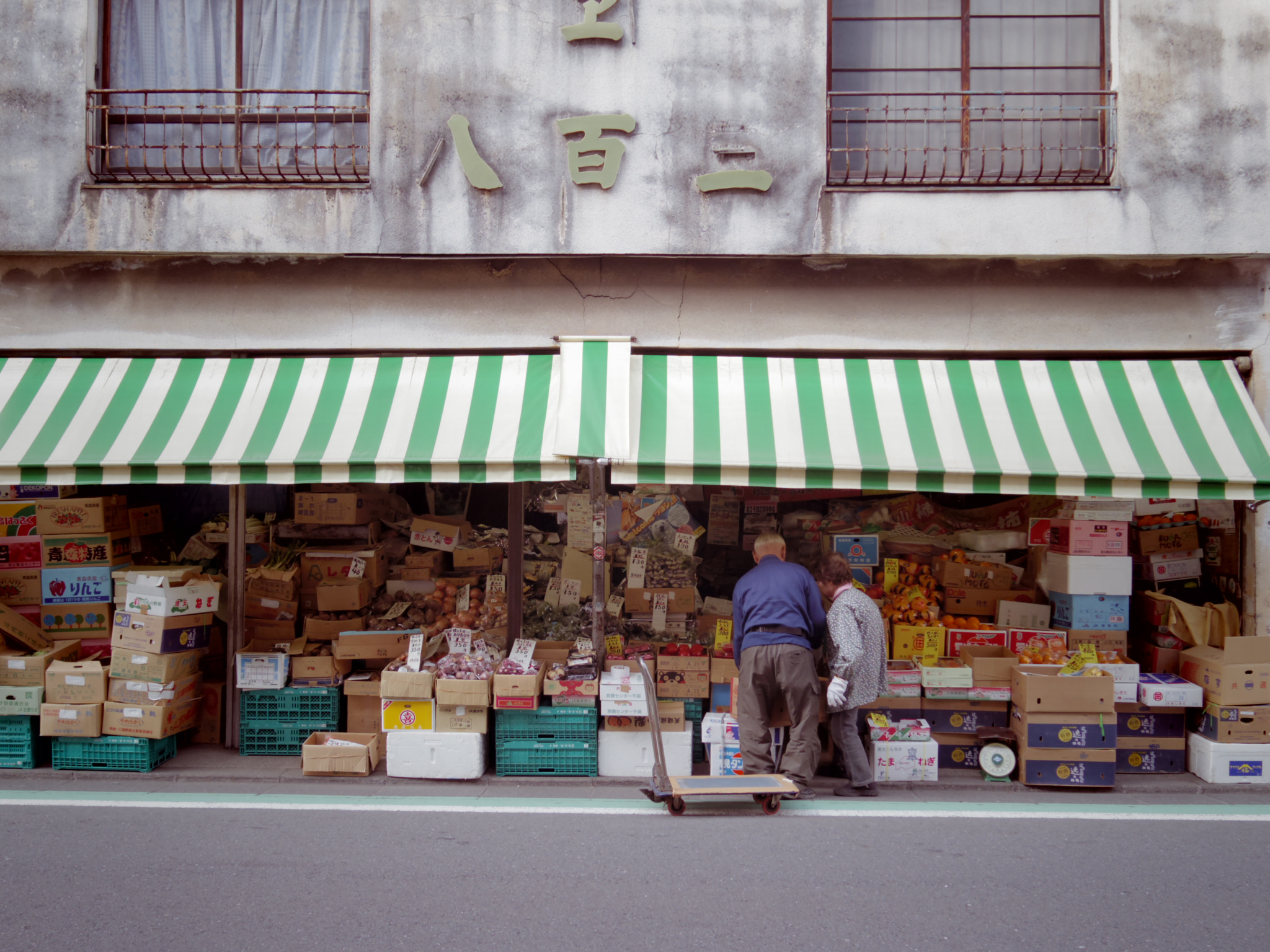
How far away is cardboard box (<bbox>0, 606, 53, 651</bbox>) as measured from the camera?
7383 millimetres

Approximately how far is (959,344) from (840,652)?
3182mm

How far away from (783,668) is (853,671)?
2.13 feet

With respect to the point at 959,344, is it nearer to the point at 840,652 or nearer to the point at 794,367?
the point at 794,367

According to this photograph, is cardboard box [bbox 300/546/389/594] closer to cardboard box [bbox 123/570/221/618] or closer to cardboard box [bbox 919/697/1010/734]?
cardboard box [bbox 123/570/221/618]

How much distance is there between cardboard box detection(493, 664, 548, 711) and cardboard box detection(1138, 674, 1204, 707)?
5306 millimetres

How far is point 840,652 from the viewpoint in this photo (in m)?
6.48

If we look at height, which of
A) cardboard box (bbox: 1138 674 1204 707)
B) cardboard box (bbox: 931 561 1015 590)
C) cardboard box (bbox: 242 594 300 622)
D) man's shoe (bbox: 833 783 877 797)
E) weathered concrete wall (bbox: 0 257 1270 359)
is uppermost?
weathered concrete wall (bbox: 0 257 1270 359)

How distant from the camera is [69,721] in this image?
6.97 m

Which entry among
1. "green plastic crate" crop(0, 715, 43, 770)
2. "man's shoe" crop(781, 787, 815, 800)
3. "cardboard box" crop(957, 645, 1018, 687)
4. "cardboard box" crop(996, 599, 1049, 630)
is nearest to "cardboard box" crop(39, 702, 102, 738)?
"green plastic crate" crop(0, 715, 43, 770)

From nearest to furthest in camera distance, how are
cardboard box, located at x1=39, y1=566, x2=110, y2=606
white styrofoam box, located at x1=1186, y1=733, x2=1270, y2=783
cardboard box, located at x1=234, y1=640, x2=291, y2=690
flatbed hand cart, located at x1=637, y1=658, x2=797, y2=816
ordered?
1. flatbed hand cart, located at x1=637, y1=658, x2=797, y2=816
2. white styrofoam box, located at x1=1186, y1=733, x2=1270, y2=783
3. cardboard box, located at x1=234, y1=640, x2=291, y2=690
4. cardboard box, located at x1=39, y1=566, x2=110, y2=606

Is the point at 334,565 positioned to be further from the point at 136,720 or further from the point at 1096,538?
the point at 1096,538

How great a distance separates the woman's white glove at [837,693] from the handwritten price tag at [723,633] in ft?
4.37

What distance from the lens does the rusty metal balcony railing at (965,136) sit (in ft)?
25.4

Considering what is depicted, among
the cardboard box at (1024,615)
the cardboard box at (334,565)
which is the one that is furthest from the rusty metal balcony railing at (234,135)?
the cardboard box at (1024,615)
